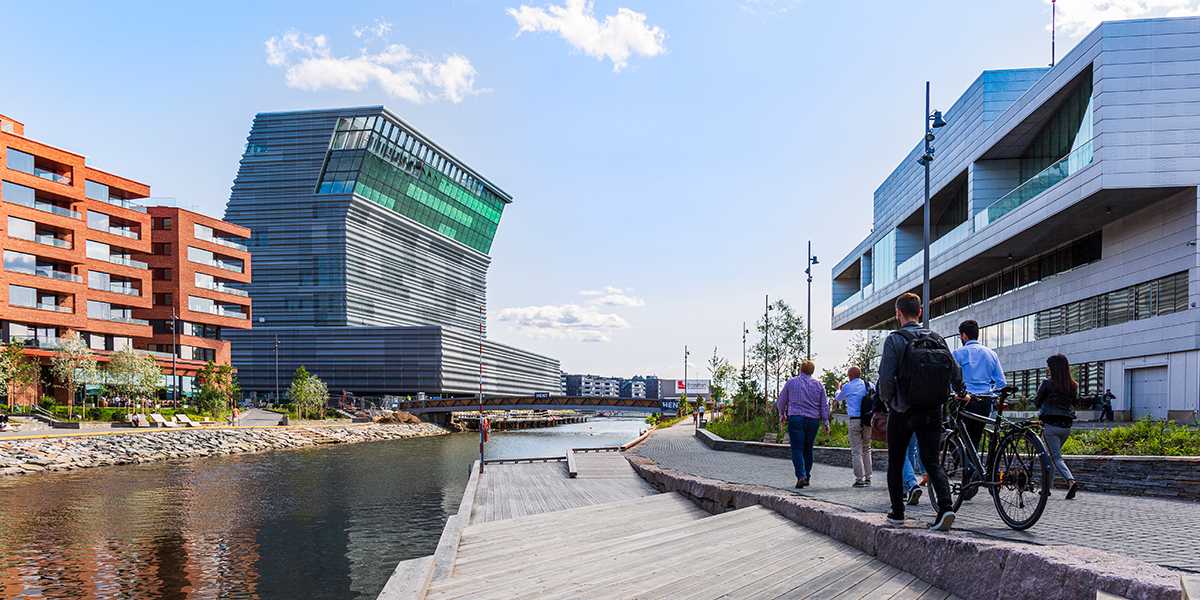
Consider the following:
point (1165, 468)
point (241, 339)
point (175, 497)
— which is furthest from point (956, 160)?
point (241, 339)

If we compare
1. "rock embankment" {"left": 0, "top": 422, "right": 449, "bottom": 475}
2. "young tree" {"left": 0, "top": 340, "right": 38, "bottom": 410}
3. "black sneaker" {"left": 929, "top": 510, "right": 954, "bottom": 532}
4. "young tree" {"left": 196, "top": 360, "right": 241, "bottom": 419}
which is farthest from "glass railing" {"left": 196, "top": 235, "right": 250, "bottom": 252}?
"black sneaker" {"left": 929, "top": 510, "right": 954, "bottom": 532}

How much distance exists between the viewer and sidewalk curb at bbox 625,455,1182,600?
4.11m

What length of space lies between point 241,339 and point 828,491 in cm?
12329

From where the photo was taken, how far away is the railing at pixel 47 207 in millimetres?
53969

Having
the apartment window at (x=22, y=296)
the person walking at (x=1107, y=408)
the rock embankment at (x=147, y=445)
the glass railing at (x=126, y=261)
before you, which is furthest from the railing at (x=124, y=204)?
the person walking at (x=1107, y=408)

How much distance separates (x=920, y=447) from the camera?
21.3 ft

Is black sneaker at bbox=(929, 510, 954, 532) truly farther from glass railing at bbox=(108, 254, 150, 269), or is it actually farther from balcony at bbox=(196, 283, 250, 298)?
balcony at bbox=(196, 283, 250, 298)

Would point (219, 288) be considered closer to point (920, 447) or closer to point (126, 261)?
point (126, 261)

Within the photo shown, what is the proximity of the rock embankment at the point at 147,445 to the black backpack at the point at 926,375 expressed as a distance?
37.7 metres

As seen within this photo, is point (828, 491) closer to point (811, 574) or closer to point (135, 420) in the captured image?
point (811, 574)

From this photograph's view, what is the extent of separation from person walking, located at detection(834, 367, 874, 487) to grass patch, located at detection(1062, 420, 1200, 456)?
396 cm

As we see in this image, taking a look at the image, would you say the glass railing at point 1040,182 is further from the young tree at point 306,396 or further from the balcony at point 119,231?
the young tree at point 306,396

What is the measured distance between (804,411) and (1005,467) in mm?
5302

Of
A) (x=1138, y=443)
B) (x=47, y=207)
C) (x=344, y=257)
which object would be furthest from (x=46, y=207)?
(x=344, y=257)
